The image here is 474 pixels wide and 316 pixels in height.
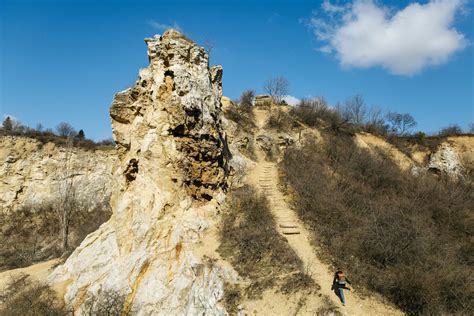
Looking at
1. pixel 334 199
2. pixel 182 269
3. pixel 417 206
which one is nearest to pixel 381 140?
pixel 417 206

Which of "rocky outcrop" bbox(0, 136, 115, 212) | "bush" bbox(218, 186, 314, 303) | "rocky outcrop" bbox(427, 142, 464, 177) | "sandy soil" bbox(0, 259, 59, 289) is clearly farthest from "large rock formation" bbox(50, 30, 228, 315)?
"rocky outcrop" bbox(427, 142, 464, 177)

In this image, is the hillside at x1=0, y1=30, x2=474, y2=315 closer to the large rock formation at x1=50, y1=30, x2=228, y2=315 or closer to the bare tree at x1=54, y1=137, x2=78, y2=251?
the large rock formation at x1=50, y1=30, x2=228, y2=315

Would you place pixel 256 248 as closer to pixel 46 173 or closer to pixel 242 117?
pixel 242 117

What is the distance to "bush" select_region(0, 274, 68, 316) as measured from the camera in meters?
9.26

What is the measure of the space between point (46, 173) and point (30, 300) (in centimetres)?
1927

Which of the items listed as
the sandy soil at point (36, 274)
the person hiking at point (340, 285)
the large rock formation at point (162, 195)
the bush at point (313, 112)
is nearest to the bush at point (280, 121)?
the bush at point (313, 112)

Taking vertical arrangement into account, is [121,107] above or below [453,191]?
above

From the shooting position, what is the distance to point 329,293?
25.1 feet

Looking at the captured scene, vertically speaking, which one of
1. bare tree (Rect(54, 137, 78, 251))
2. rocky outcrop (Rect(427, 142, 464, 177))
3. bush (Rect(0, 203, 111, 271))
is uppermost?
rocky outcrop (Rect(427, 142, 464, 177))

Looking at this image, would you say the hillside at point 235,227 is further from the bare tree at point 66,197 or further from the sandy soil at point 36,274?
the bare tree at point 66,197

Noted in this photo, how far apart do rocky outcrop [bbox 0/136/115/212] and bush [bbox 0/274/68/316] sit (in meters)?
14.6

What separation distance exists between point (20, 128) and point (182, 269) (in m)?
30.2

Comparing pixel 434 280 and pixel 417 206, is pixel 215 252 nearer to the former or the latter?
pixel 434 280

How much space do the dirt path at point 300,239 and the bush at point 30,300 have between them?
8.22 metres
